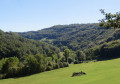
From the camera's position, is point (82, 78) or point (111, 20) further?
point (82, 78)

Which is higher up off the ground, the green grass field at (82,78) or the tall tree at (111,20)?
the tall tree at (111,20)

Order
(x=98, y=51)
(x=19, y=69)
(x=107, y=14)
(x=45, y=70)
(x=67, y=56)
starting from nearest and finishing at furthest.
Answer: (x=107, y=14) < (x=19, y=69) < (x=45, y=70) < (x=67, y=56) < (x=98, y=51)

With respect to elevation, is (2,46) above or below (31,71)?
above

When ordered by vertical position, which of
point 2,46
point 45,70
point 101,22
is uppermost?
point 101,22

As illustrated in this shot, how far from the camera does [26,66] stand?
80.3m

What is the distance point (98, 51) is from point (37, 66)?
92.2 meters

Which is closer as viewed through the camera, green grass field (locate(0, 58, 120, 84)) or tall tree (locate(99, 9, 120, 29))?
tall tree (locate(99, 9, 120, 29))

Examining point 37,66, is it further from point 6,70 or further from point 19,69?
point 6,70

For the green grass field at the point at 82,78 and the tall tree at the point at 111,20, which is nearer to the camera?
the tall tree at the point at 111,20

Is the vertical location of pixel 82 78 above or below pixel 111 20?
below

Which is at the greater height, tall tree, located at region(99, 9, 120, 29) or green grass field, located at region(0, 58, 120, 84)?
tall tree, located at region(99, 9, 120, 29)

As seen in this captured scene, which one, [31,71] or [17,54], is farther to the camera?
[17,54]

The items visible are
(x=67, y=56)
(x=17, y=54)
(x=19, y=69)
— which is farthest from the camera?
(x=17, y=54)

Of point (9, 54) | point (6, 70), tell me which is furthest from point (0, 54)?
point (6, 70)
